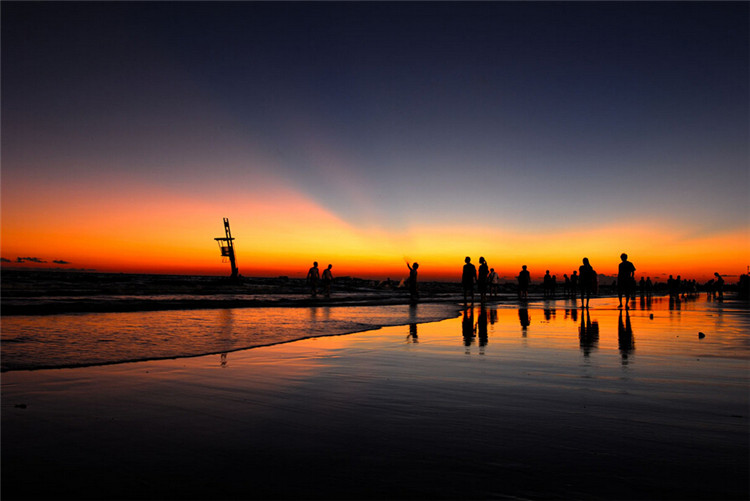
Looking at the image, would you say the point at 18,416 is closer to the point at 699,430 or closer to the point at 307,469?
the point at 307,469

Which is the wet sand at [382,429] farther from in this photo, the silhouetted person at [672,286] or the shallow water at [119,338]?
the silhouetted person at [672,286]

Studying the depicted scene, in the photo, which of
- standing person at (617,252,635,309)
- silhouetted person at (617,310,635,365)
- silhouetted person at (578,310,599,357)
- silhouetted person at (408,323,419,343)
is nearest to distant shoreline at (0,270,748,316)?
standing person at (617,252,635,309)

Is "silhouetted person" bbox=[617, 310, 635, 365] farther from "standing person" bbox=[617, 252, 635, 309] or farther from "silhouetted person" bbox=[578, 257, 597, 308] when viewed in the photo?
"silhouetted person" bbox=[578, 257, 597, 308]

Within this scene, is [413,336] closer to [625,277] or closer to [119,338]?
[119,338]

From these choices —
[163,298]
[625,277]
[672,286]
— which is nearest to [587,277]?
[625,277]

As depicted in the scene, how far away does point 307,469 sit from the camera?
286cm

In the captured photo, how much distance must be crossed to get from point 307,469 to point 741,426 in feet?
11.6

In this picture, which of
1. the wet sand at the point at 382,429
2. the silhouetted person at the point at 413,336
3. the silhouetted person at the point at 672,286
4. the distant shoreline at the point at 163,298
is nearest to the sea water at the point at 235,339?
the wet sand at the point at 382,429

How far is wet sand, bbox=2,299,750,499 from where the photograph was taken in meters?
2.64

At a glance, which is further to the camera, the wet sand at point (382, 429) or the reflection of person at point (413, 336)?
the reflection of person at point (413, 336)

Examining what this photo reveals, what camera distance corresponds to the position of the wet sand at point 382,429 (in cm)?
264

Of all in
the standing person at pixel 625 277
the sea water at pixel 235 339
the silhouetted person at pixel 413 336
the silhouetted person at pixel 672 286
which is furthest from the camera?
the silhouetted person at pixel 672 286

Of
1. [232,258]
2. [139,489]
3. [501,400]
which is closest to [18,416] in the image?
[139,489]

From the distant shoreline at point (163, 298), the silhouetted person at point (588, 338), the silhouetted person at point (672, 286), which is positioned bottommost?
the distant shoreline at point (163, 298)
